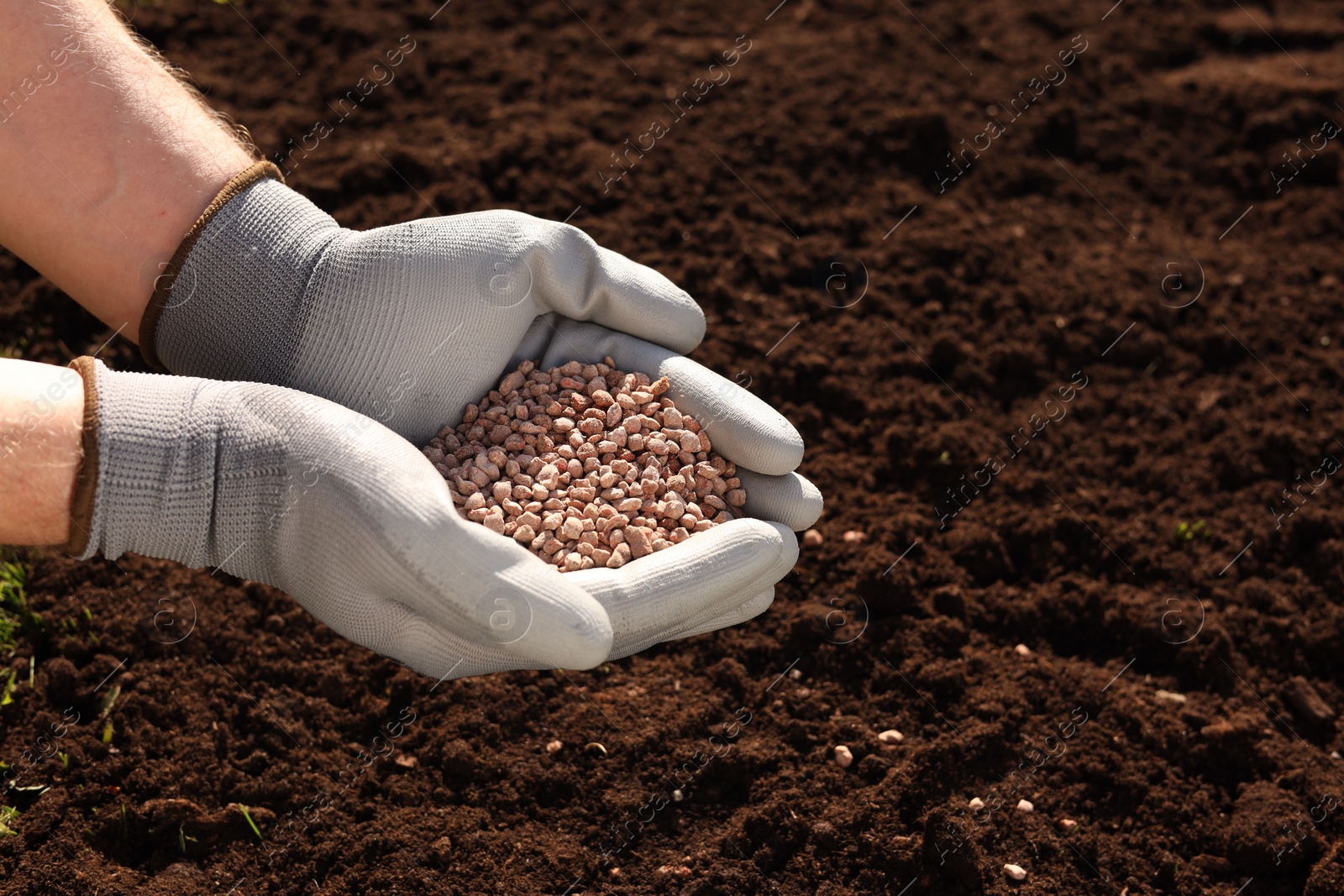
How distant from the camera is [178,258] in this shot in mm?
2432

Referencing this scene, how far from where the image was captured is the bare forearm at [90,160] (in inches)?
94.0

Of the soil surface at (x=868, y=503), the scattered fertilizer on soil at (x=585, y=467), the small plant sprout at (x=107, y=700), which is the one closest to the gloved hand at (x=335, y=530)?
the scattered fertilizer on soil at (x=585, y=467)

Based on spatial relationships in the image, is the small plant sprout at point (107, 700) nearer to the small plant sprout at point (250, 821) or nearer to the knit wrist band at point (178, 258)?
the small plant sprout at point (250, 821)

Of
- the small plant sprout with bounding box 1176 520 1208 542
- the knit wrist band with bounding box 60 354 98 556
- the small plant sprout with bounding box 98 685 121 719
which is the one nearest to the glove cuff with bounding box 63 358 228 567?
the knit wrist band with bounding box 60 354 98 556

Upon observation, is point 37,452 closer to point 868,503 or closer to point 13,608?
point 13,608

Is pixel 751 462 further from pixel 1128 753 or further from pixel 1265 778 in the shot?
pixel 1265 778

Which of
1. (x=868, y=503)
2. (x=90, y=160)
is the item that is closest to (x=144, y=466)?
(x=90, y=160)

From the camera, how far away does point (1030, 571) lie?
10.1 feet

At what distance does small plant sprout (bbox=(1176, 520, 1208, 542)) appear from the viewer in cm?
315

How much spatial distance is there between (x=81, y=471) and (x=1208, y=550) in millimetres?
2893

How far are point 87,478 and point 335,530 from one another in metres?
0.45

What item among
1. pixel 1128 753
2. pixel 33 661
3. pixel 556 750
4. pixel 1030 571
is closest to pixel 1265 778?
pixel 1128 753
